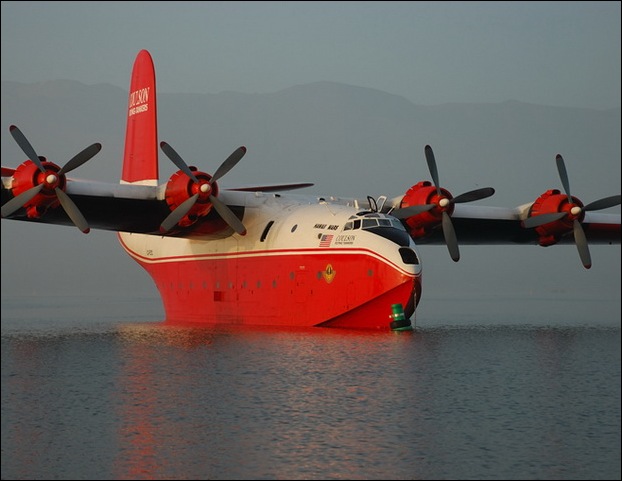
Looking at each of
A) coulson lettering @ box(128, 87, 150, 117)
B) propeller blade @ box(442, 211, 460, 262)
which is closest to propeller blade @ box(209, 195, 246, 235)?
propeller blade @ box(442, 211, 460, 262)

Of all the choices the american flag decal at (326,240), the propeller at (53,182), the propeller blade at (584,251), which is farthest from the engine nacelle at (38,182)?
the propeller blade at (584,251)

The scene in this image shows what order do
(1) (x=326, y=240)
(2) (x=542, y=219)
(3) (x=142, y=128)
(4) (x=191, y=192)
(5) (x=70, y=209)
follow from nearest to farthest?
(5) (x=70, y=209)
(1) (x=326, y=240)
(4) (x=191, y=192)
(2) (x=542, y=219)
(3) (x=142, y=128)

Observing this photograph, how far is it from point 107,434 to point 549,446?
17.3ft

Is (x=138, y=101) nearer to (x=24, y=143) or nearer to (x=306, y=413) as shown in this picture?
(x=24, y=143)

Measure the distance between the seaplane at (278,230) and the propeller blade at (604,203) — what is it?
0.16ft

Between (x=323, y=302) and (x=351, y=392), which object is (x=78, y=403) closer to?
(x=351, y=392)

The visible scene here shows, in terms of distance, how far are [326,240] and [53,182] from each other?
8.50 m

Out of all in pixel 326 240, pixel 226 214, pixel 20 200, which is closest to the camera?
pixel 20 200

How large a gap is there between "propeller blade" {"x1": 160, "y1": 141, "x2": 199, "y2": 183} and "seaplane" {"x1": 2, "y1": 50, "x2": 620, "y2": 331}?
3cm

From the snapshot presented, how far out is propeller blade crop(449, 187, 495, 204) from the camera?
30.2 metres

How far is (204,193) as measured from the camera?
2761cm

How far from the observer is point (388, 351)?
1900 centimetres

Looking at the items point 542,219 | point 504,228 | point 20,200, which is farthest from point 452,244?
point 20,200

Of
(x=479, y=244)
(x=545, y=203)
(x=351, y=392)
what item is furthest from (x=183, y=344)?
(x=479, y=244)
